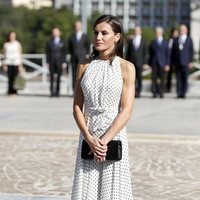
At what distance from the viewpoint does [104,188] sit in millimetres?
5441

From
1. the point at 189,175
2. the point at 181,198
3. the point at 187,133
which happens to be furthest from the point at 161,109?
the point at 181,198

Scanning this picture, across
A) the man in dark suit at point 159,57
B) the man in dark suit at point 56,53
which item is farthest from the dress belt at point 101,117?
the man in dark suit at point 56,53

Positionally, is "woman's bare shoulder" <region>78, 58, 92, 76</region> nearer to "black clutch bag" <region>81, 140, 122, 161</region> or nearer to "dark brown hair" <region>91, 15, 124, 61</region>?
"dark brown hair" <region>91, 15, 124, 61</region>

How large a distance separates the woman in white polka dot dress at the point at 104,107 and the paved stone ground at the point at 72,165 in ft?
6.62

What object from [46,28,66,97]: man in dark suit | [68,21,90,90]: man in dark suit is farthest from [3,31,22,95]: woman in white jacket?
[68,21,90,90]: man in dark suit

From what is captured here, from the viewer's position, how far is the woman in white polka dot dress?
5.36m

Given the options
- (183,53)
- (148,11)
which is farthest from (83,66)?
(148,11)

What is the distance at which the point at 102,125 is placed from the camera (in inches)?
213

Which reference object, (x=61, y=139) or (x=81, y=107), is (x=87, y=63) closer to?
(x=81, y=107)

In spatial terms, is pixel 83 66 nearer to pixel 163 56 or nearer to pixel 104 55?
pixel 104 55

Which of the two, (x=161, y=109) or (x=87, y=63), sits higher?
(x=87, y=63)

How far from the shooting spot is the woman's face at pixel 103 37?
5387mm

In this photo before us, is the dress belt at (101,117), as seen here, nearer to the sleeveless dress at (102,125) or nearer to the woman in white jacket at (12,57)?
the sleeveless dress at (102,125)

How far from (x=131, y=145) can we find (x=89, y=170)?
574 centimetres
